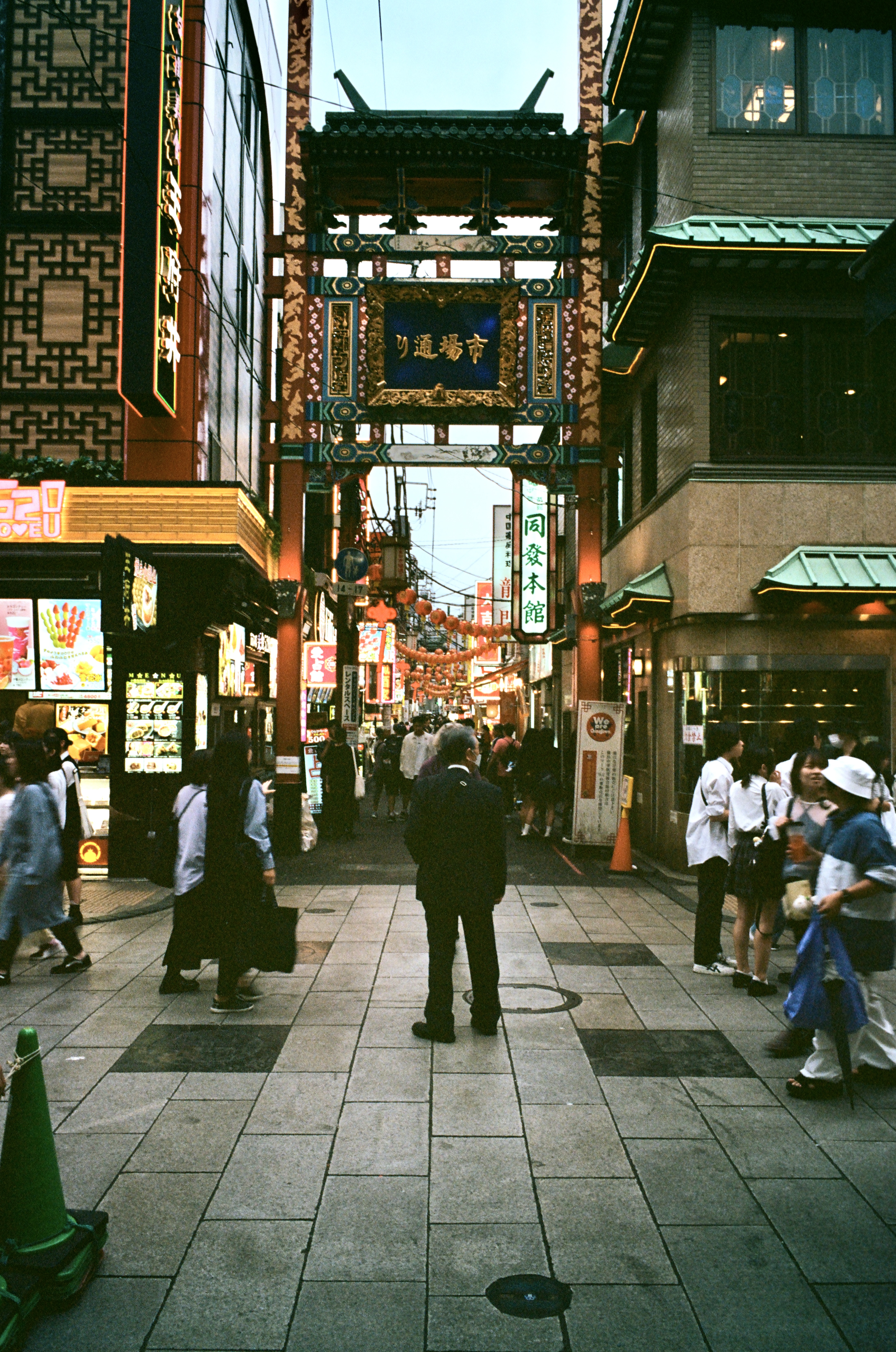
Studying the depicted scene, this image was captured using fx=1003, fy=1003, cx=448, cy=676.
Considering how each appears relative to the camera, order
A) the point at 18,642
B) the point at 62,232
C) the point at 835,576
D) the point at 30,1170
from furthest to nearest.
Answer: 1. the point at 62,232
2. the point at 18,642
3. the point at 835,576
4. the point at 30,1170

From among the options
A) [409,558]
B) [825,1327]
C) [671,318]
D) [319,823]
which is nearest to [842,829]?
[825,1327]

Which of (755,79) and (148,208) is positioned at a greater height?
(755,79)

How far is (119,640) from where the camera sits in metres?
12.8

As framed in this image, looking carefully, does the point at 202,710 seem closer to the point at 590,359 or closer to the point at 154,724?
A: the point at 154,724

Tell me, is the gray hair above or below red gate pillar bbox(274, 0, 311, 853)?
below

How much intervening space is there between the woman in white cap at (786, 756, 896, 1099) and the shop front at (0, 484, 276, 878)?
8950 mm

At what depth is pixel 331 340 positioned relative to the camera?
15.7 metres

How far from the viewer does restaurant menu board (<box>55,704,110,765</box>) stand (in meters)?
13.3

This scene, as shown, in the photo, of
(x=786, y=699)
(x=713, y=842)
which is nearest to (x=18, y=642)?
(x=713, y=842)

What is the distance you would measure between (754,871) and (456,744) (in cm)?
263

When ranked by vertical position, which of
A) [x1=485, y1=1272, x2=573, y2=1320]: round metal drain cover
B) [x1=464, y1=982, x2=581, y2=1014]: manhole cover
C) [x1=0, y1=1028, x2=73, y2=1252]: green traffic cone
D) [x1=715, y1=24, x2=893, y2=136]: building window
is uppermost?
[x1=715, y1=24, x2=893, y2=136]: building window

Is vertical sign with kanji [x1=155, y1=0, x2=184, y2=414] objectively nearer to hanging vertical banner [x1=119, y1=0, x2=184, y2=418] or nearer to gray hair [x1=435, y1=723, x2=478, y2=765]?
hanging vertical banner [x1=119, y1=0, x2=184, y2=418]

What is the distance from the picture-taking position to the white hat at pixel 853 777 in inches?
224

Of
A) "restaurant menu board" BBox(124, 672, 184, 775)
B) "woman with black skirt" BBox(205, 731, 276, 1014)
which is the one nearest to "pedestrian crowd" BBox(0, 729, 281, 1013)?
"woman with black skirt" BBox(205, 731, 276, 1014)
